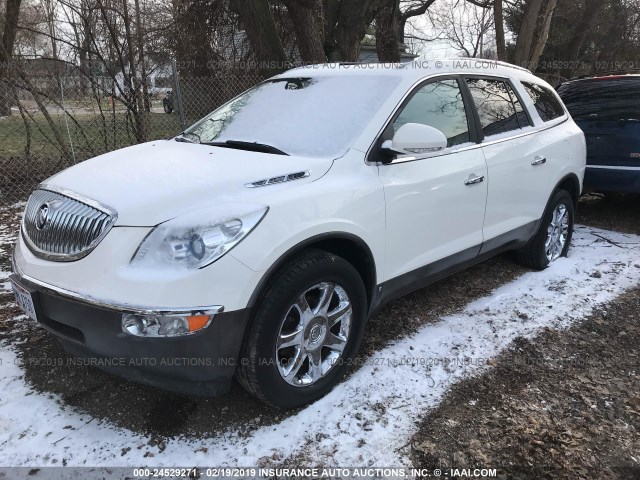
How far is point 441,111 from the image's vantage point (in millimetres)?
3523

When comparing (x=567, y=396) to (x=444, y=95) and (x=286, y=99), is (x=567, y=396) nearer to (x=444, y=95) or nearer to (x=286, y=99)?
(x=444, y=95)

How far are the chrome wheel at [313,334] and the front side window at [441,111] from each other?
1.16 meters

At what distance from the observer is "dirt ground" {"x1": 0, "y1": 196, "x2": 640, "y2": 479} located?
253 cm

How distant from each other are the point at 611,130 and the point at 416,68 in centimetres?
369

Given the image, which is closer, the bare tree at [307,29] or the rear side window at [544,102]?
the rear side window at [544,102]

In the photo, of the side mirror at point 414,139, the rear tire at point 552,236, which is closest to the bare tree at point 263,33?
the rear tire at point 552,236

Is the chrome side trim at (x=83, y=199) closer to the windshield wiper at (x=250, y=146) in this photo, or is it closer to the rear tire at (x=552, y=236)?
Answer: the windshield wiper at (x=250, y=146)

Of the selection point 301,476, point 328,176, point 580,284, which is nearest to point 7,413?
point 301,476

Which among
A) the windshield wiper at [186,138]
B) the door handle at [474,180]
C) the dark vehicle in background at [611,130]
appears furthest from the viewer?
the dark vehicle in background at [611,130]

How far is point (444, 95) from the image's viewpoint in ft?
11.7

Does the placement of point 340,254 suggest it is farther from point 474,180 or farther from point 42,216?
point 42,216

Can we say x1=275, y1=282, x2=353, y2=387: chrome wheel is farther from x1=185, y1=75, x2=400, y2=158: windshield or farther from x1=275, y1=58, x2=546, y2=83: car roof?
x1=275, y1=58, x2=546, y2=83: car roof

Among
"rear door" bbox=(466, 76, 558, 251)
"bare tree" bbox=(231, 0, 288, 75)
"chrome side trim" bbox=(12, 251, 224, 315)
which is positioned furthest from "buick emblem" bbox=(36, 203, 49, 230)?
"bare tree" bbox=(231, 0, 288, 75)

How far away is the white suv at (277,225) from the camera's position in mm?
2283
